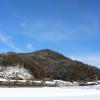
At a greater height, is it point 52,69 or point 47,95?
point 52,69

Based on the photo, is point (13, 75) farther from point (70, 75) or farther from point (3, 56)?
point (70, 75)

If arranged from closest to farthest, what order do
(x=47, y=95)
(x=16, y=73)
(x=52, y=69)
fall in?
(x=47, y=95) < (x=16, y=73) < (x=52, y=69)

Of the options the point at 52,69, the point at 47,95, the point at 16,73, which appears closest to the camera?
the point at 47,95

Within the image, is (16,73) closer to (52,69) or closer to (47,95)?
(52,69)

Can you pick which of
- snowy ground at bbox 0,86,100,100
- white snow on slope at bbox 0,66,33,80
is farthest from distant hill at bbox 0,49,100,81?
snowy ground at bbox 0,86,100,100

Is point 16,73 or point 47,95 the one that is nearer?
point 47,95

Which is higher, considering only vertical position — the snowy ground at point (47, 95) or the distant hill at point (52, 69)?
the distant hill at point (52, 69)

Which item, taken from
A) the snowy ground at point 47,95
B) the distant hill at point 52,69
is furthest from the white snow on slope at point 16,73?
the snowy ground at point 47,95

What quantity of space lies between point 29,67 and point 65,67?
29338 millimetres

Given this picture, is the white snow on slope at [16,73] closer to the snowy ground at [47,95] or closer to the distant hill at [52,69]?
the distant hill at [52,69]

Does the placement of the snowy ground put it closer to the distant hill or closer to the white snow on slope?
the white snow on slope

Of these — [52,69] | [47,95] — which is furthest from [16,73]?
[47,95]

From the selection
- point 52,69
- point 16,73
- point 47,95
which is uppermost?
point 52,69

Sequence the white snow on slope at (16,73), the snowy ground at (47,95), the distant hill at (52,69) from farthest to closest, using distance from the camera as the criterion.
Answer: the distant hill at (52,69)
the white snow on slope at (16,73)
the snowy ground at (47,95)
